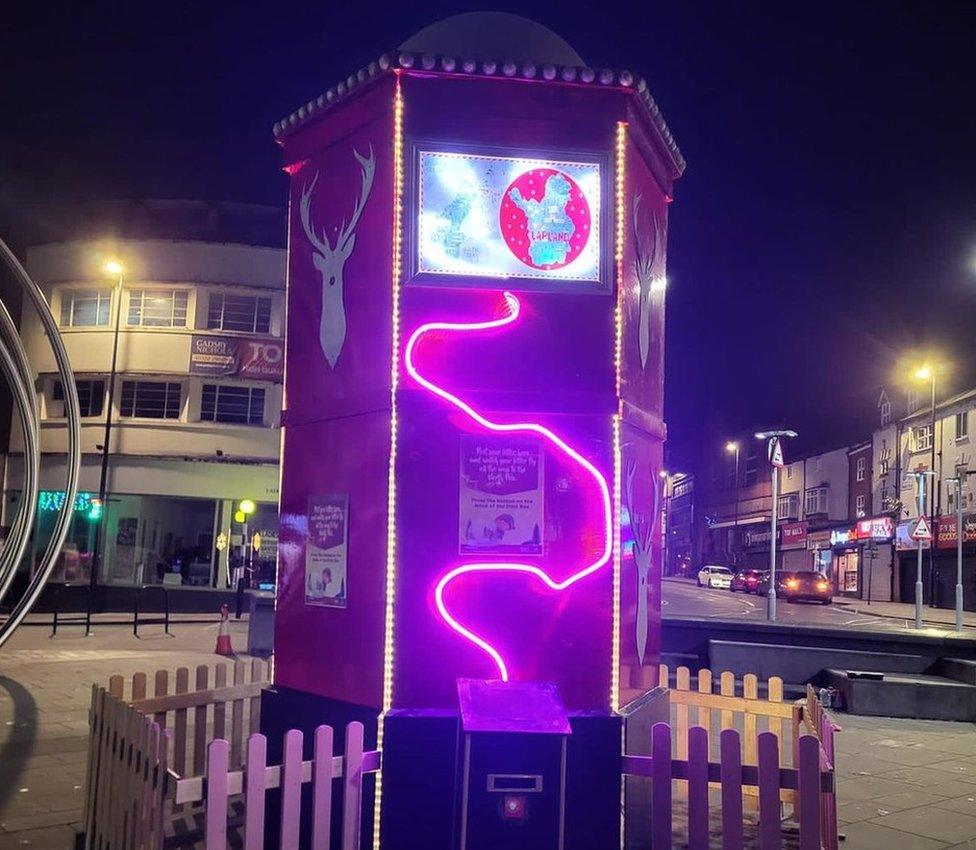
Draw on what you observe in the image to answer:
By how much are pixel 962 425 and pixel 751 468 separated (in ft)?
122

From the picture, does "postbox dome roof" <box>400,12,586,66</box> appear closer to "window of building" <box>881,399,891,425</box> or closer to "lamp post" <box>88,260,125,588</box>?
"lamp post" <box>88,260,125,588</box>

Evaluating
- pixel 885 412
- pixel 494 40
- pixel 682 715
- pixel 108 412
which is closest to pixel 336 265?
pixel 494 40

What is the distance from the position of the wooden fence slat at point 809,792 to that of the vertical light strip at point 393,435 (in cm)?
Answer: 251

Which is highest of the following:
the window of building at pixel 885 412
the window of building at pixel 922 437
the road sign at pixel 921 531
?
the window of building at pixel 885 412

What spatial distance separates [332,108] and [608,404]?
10.3ft

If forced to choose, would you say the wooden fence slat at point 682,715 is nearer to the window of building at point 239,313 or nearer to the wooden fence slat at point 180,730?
the wooden fence slat at point 180,730

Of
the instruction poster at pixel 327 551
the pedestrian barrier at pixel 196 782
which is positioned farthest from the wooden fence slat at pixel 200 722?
the instruction poster at pixel 327 551

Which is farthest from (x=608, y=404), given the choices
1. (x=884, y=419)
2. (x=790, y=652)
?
(x=884, y=419)

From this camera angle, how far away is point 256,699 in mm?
7680

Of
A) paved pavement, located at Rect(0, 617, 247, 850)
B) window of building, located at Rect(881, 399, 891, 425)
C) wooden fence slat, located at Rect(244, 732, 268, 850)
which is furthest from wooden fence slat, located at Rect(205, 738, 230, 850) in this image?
window of building, located at Rect(881, 399, 891, 425)

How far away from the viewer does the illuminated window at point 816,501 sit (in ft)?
206

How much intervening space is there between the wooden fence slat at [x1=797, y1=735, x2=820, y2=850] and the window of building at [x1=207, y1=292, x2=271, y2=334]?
33.8 metres

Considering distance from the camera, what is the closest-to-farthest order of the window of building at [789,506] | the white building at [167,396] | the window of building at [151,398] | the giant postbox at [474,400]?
the giant postbox at [474,400]
the white building at [167,396]
the window of building at [151,398]
the window of building at [789,506]

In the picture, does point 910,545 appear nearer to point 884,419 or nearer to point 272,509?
point 884,419
